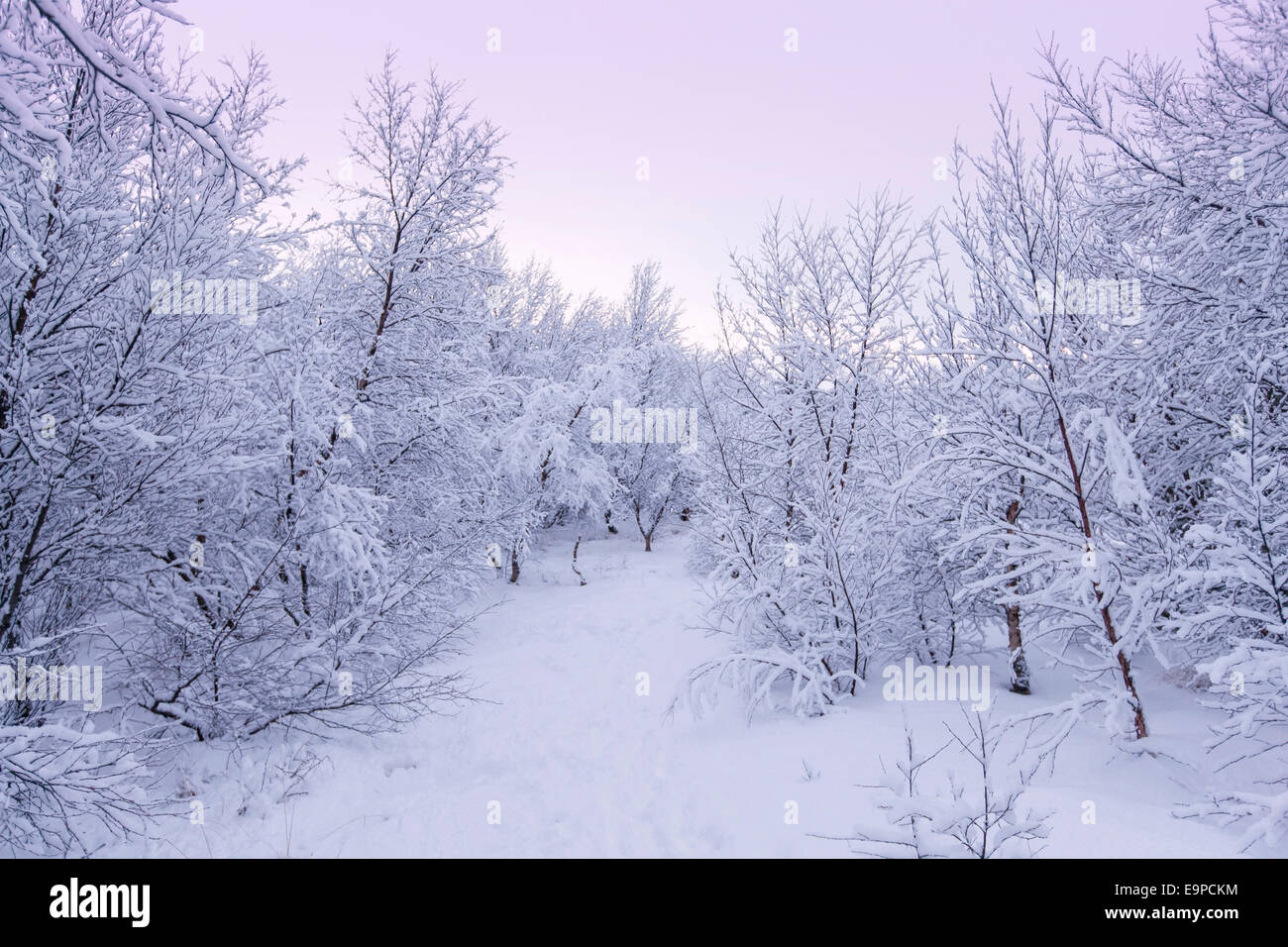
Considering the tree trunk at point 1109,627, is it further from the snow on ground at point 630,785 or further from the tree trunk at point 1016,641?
the tree trunk at point 1016,641

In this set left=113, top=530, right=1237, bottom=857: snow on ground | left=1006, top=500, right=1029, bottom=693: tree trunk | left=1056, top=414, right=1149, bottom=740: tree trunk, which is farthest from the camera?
left=1006, top=500, right=1029, bottom=693: tree trunk

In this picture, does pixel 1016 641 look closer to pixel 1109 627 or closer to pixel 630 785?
pixel 1109 627

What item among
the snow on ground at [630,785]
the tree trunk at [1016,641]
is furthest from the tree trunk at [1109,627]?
the tree trunk at [1016,641]

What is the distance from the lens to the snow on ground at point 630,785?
12.0 feet

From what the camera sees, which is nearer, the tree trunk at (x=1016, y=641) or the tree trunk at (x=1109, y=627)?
the tree trunk at (x=1109, y=627)

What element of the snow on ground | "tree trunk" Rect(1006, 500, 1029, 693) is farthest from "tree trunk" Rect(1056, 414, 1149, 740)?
"tree trunk" Rect(1006, 500, 1029, 693)

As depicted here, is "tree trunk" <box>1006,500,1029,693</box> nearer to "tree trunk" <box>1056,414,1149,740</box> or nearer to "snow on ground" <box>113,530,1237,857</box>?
"snow on ground" <box>113,530,1237,857</box>

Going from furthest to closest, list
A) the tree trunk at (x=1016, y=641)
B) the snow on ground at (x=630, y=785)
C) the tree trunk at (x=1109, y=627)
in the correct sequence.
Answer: the tree trunk at (x=1016, y=641) → the tree trunk at (x=1109, y=627) → the snow on ground at (x=630, y=785)

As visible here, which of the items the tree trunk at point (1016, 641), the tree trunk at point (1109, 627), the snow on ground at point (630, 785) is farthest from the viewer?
the tree trunk at point (1016, 641)

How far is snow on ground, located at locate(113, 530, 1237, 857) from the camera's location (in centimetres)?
365

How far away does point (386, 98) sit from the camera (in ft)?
25.9
